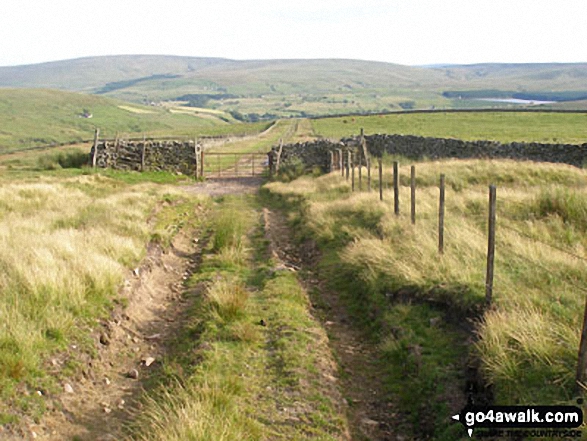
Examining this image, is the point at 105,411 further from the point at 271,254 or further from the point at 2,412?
the point at 271,254

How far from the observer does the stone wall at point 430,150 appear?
26125 millimetres

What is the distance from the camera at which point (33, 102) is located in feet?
585

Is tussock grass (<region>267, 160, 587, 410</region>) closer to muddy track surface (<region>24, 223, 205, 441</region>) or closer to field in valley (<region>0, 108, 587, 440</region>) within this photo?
field in valley (<region>0, 108, 587, 440</region>)

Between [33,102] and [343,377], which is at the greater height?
[33,102]

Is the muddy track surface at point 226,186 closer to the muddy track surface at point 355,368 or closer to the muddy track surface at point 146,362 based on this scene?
the muddy track surface at point 146,362

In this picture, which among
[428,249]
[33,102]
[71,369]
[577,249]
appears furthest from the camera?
[33,102]

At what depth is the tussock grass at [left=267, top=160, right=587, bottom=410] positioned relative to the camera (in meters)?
5.78

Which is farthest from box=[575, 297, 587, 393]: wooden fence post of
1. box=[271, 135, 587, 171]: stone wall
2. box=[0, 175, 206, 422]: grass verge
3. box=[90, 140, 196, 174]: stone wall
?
box=[90, 140, 196, 174]: stone wall

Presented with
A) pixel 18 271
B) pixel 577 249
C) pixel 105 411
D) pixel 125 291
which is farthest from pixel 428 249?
pixel 18 271

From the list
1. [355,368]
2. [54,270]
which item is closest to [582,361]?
[355,368]

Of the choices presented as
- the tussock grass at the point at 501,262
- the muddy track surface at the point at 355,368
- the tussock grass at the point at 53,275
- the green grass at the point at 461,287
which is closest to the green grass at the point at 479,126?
the tussock grass at the point at 501,262

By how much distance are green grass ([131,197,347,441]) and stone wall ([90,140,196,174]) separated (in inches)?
954

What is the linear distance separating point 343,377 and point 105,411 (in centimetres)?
288

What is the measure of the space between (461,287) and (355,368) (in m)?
2.06
